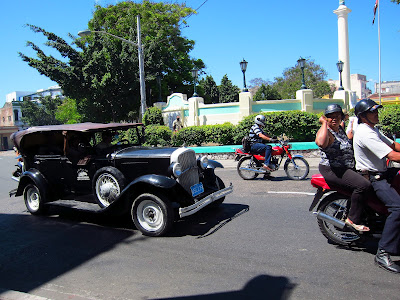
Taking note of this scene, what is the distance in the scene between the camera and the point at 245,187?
8820 mm

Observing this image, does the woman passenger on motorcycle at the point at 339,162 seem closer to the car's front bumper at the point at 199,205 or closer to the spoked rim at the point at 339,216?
the spoked rim at the point at 339,216

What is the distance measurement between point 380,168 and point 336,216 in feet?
2.91

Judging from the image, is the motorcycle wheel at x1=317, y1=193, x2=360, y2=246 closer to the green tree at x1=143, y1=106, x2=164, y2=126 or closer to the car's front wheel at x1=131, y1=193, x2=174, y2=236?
the car's front wheel at x1=131, y1=193, x2=174, y2=236

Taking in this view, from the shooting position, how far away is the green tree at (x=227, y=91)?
3744 cm

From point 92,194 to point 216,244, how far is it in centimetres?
282

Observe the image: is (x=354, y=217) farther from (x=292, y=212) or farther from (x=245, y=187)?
(x=245, y=187)

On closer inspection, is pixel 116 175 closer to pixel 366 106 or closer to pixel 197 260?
pixel 197 260

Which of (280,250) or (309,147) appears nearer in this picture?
(280,250)

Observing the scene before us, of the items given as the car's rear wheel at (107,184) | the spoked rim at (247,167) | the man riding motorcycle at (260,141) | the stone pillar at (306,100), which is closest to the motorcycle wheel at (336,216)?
the car's rear wheel at (107,184)

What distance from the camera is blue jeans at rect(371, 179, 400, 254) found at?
3689 mm

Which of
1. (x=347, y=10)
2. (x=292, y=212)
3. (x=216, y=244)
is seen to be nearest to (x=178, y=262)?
(x=216, y=244)

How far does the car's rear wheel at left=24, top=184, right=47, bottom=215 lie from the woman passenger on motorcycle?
544cm

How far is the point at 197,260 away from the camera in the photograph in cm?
436

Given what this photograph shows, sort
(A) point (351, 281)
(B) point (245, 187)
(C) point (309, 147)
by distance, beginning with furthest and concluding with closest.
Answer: (C) point (309, 147), (B) point (245, 187), (A) point (351, 281)
